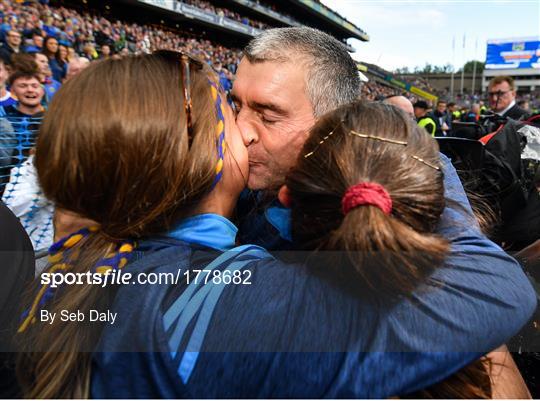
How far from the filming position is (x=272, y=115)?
1577mm

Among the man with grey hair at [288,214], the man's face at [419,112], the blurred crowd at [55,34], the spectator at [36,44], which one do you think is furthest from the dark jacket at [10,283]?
the man's face at [419,112]

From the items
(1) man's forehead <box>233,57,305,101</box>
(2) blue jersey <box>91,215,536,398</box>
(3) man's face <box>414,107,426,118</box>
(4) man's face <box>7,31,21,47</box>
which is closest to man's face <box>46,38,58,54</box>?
(4) man's face <box>7,31,21,47</box>

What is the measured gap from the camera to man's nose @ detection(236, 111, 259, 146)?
5.00ft

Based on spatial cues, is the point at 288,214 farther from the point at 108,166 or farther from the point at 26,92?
the point at 26,92

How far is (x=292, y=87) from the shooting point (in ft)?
5.15

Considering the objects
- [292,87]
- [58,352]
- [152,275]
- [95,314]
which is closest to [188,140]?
[152,275]

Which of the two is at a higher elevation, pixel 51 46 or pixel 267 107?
pixel 51 46

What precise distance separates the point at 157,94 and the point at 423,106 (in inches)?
300

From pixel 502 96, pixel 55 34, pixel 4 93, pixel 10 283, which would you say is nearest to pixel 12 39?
pixel 55 34

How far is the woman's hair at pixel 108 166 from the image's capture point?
0.87 meters

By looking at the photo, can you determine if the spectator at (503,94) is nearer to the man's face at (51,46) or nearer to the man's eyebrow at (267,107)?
the man's eyebrow at (267,107)

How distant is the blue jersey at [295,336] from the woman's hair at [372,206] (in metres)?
0.07

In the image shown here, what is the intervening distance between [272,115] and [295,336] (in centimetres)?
98

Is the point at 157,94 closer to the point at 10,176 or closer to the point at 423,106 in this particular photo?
the point at 10,176
